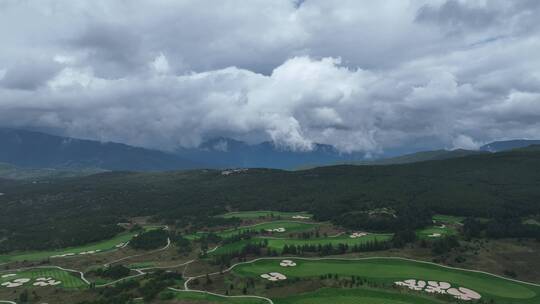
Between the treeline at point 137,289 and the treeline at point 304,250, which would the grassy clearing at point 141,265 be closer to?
the treeline at point 137,289

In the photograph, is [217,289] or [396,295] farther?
[217,289]

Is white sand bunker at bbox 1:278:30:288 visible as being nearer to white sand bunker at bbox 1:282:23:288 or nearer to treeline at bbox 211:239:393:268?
white sand bunker at bbox 1:282:23:288

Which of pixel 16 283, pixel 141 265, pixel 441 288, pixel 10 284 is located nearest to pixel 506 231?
pixel 441 288

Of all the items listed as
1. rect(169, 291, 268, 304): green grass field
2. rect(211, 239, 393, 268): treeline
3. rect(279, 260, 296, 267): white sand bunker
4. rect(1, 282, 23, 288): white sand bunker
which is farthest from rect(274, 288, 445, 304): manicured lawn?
rect(1, 282, 23, 288): white sand bunker

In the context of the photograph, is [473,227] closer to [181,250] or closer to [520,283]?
[520,283]

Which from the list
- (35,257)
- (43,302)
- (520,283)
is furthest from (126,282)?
(520,283)

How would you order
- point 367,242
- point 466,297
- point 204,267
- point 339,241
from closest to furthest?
point 466,297
point 204,267
point 367,242
point 339,241
